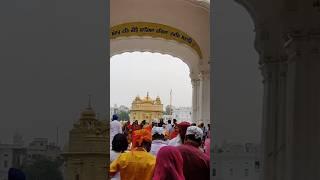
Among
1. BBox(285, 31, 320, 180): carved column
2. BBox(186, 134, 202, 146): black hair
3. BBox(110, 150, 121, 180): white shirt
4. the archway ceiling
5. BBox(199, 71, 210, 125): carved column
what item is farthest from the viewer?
BBox(199, 71, 210, 125): carved column

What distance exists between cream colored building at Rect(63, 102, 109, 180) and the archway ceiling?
9.51m

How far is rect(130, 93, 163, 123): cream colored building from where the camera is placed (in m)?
24.5

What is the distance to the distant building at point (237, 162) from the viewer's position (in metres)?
3.57

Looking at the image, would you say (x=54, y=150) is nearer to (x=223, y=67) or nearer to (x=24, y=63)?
(x=24, y=63)

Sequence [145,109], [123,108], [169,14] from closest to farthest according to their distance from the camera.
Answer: [169,14] → [145,109] → [123,108]

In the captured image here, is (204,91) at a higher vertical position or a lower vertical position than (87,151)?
higher

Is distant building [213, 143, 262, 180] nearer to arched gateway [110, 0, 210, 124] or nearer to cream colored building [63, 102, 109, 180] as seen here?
cream colored building [63, 102, 109, 180]

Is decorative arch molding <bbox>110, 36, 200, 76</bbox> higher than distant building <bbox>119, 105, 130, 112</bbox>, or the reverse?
decorative arch molding <bbox>110, 36, 200, 76</bbox>

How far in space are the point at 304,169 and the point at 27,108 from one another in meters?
1.78

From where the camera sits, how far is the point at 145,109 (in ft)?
80.7

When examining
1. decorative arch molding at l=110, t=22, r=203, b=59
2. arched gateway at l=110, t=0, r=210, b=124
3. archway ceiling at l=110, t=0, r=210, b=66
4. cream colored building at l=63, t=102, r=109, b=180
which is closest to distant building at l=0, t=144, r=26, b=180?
cream colored building at l=63, t=102, r=109, b=180

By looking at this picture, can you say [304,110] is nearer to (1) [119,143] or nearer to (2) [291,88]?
(2) [291,88]

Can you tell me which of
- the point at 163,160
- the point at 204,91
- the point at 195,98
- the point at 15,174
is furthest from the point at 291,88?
the point at 195,98

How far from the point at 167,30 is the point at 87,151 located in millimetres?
10622
